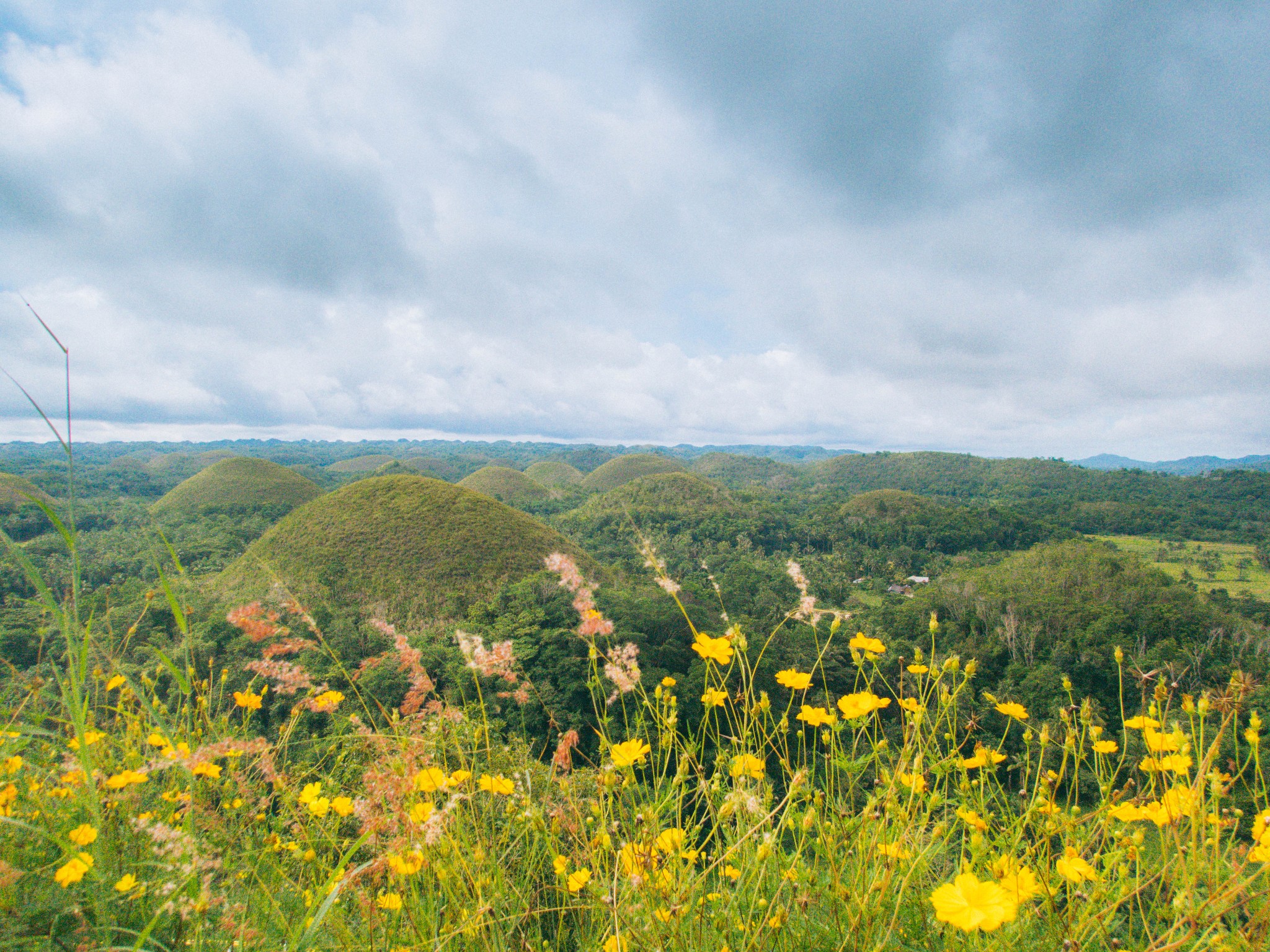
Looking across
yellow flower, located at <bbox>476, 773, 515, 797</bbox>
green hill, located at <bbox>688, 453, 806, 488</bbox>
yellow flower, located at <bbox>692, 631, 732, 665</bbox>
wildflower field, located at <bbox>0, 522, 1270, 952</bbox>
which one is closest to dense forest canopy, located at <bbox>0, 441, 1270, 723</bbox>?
wildflower field, located at <bbox>0, 522, 1270, 952</bbox>

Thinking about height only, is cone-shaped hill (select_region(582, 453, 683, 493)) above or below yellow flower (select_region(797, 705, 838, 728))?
below

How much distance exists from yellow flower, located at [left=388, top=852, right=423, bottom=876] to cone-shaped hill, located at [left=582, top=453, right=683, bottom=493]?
10066 centimetres

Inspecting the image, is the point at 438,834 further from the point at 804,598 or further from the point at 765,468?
the point at 765,468

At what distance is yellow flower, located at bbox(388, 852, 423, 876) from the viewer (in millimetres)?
1342

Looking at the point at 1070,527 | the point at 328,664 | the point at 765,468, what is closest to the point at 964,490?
the point at 1070,527

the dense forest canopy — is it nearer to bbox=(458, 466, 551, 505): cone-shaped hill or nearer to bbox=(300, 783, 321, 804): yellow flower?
bbox=(300, 783, 321, 804): yellow flower

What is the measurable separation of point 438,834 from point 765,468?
160 m

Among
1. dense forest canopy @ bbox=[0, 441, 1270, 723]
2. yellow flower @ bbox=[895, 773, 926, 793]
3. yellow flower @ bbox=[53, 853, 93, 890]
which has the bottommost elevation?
dense forest canopy @ bbox=[0, 441, 1270, 723]

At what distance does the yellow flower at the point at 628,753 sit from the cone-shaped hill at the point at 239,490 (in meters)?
76.1

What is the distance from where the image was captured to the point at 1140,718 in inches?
63.8

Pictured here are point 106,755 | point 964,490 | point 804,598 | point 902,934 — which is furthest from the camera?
point 964,490

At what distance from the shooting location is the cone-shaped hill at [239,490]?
56875mm

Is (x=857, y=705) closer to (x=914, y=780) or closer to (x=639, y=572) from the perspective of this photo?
(x=914, y=780)

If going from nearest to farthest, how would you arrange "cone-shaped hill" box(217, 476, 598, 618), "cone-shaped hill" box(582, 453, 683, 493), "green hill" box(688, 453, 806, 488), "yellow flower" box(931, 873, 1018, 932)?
"yellow flower" box(931, 873, 1018, 932) → "cone-shaped hill" box(217, 476, 598, 618) → "cone-shaped hill" box(582, 453, 683, 493) → "green hill" box(688, 453, 806, 488)
